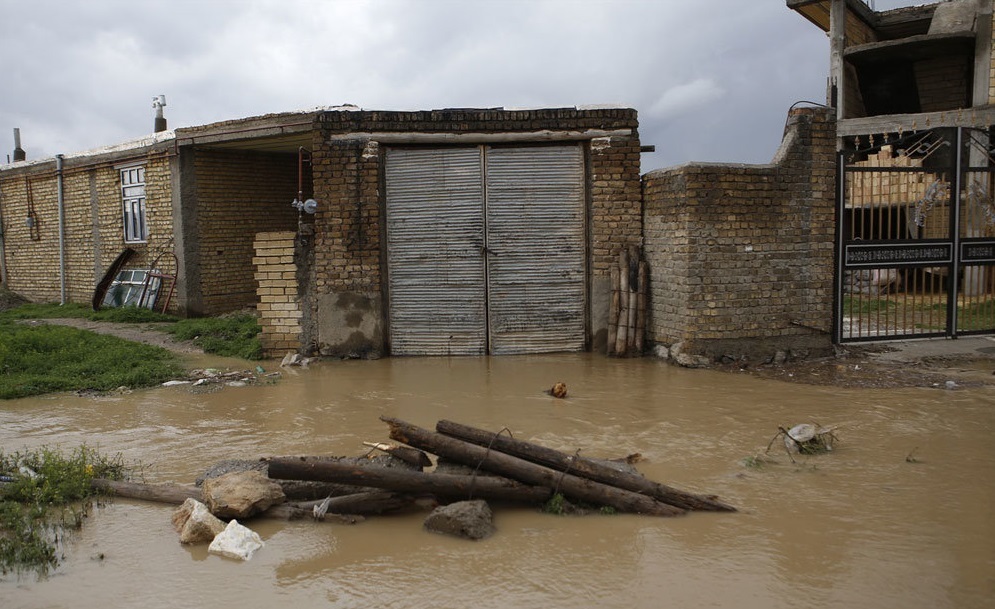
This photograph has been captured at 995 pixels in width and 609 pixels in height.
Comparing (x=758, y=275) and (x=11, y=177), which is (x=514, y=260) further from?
(x=11, y=177)

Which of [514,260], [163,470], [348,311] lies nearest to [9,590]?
[163,470]

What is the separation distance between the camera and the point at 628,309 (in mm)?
9875

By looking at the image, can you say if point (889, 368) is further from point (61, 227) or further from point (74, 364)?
point (61, 227)

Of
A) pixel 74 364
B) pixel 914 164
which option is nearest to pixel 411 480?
pixel 74 364

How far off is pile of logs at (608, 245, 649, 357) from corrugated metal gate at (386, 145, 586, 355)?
0.56 metres

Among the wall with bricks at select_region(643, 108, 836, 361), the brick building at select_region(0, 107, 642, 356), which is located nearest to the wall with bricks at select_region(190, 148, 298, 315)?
the brick building at select_region(0, 107, 642, 356)

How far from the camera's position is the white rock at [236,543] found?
13.7 ft

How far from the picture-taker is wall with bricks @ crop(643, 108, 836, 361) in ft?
29.8

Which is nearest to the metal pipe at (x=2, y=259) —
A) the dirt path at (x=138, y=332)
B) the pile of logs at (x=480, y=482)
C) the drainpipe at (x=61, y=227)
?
the drainpipe at (x=61, y=227)

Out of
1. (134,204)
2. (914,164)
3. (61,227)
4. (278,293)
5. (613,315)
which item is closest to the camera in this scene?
(613,315)

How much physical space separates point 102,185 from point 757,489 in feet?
51.0

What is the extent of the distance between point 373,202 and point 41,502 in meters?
5.94

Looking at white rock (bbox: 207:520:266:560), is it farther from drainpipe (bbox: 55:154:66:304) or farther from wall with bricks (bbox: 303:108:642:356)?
drainpipe (bbox: 55:154:66:304)

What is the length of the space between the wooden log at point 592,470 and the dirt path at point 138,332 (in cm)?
756
